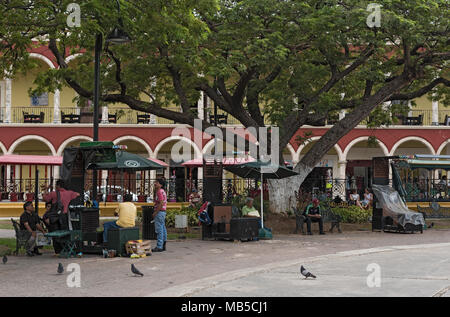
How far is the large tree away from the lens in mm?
14961

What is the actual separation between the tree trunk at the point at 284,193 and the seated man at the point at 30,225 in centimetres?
Answer: 918

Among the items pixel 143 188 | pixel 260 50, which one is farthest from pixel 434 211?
pixel 143 188

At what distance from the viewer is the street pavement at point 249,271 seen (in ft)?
28.9

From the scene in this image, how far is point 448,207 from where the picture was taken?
88.5 feet

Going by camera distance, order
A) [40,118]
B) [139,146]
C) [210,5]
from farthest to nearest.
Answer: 1. [139,146]
2. [40,118]
3. [210,5]

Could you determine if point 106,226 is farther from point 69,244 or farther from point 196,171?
point 196,171

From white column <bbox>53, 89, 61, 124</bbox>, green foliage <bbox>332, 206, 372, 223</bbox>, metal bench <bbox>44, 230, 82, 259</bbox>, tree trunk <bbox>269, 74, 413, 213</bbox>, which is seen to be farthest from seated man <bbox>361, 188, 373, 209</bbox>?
white column <bbox>53, 89, 61, 124</bbox>

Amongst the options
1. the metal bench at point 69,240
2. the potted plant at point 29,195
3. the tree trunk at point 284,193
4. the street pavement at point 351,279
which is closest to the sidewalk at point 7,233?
the potted plant at point 29,195

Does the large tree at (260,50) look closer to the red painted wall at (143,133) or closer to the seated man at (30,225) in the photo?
the seated man at (30,225)

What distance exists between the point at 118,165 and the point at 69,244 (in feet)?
18.3

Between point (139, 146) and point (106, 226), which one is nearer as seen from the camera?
point (106, 226)

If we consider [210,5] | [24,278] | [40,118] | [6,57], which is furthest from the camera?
[40,118]

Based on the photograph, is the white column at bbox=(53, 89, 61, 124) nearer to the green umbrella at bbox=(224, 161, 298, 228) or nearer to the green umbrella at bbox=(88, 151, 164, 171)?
the green umbrella at bbox=(88, 151, 164, 171)
